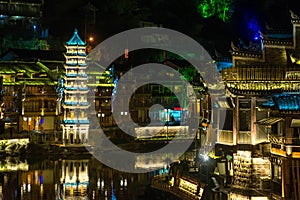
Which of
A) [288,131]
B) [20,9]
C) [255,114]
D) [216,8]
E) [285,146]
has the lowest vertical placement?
[285,146]

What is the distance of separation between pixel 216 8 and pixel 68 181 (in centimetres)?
3337

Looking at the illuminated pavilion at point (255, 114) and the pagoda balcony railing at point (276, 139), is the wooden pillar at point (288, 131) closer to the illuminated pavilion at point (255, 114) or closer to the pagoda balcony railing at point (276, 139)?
the pagoda balcony railing at point (276, 139)

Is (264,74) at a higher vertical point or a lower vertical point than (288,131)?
higher

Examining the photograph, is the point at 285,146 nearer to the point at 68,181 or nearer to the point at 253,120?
the point at 253,120

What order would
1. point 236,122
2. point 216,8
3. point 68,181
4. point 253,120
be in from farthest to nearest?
point 216,8, point 68,181, point 236,122, point 253,120

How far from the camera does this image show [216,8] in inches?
2228

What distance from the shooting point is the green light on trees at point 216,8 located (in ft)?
182

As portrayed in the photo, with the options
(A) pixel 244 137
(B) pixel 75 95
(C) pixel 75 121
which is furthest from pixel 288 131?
(B) pixel 75 95

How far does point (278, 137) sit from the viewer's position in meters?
20.2

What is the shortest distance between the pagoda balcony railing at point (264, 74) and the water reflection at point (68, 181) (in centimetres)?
747

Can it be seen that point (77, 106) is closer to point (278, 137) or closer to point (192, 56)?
point (192, 56)

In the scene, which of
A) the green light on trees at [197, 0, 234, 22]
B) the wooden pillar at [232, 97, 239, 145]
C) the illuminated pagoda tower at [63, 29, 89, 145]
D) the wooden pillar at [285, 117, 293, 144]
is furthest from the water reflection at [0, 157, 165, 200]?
the green light on trees at [197, 0, 234, 22]

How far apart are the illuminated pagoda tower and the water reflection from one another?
18.4 ft

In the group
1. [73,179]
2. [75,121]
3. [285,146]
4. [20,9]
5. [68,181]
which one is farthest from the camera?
[20,9]
